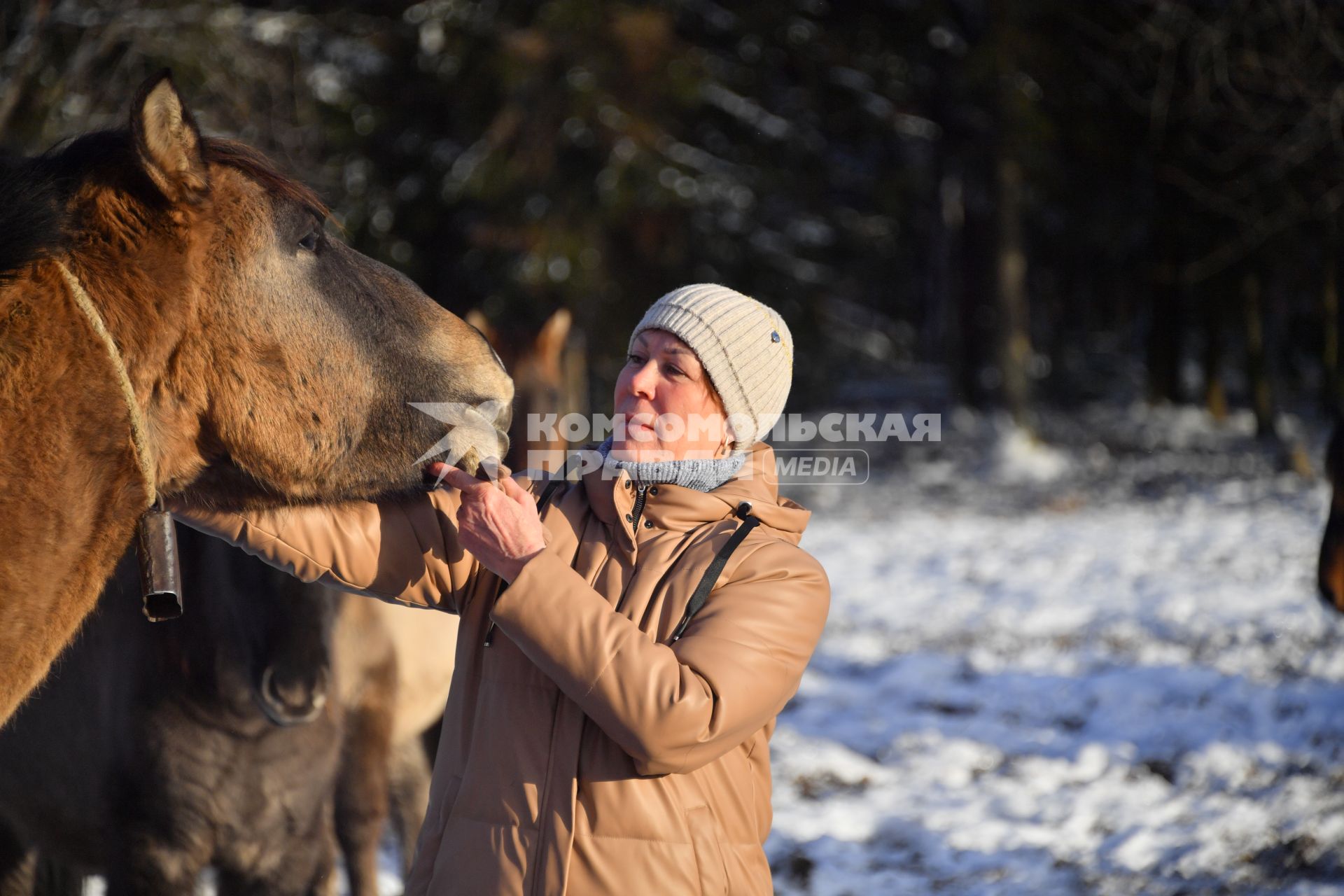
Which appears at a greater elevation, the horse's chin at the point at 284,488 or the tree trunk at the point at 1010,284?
the horse's chin at the point at 284,488

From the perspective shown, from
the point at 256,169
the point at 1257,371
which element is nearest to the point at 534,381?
the point at 256,169

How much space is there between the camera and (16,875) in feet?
10.6

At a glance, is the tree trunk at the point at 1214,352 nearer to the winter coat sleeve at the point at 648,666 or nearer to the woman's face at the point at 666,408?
the woman's face at the point at 666,408

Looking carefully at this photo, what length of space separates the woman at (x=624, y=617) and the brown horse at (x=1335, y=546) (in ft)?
12.6

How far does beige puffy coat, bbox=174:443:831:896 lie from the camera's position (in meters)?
1.63

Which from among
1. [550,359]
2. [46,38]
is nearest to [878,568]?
[550,359]

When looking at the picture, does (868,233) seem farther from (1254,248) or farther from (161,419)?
(161,419)

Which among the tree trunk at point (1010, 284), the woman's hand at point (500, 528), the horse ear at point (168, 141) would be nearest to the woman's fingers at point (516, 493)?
the woman's hand at point (500, 528)

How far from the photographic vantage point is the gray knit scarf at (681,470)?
6.29ft

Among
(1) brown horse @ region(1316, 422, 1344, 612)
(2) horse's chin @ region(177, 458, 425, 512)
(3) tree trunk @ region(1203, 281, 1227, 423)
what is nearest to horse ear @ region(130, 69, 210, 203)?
(2) horse's chin @ region(177, 458, 425, 512)

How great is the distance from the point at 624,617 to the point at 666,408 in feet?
1.51

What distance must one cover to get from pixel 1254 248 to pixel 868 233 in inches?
223

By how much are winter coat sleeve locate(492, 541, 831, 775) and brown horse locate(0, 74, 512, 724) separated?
0.38 meters

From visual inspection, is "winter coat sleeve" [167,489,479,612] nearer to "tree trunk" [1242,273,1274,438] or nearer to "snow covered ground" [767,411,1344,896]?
"snow covered ground" [767,411,1344,896]
